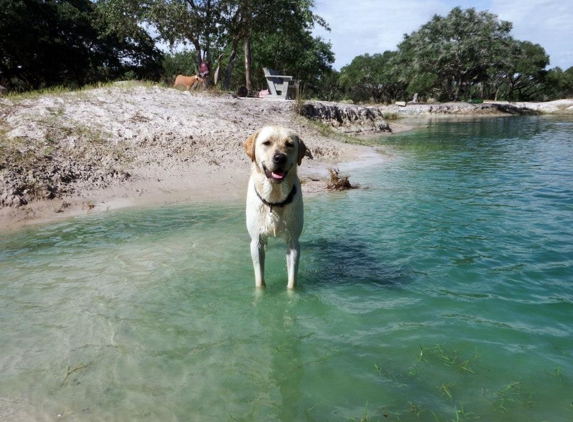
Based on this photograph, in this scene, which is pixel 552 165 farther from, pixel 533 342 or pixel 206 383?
pixel 206 383

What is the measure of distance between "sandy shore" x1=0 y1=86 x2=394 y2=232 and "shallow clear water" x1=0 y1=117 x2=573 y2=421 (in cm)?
186

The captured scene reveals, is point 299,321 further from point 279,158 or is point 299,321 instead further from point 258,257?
point 279,158

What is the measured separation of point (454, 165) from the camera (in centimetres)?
1464

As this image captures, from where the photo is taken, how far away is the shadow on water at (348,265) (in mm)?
5145

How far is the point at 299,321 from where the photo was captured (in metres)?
4.12

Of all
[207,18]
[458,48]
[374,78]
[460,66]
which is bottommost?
[207,18]

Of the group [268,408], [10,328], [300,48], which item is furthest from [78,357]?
[300,48]

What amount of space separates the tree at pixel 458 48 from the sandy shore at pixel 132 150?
50.2m

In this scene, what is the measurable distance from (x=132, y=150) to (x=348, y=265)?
873cm

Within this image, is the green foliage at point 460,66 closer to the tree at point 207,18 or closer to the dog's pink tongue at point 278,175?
the tree at point 207,18

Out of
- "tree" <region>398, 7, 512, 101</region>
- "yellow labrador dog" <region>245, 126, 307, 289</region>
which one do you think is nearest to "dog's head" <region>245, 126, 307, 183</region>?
"yellow labrador dog" <region>245, 126, 307, 289</region>

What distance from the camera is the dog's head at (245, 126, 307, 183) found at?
4.10m

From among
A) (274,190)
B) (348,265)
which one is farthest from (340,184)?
(274,190)

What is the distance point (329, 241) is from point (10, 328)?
4.75 meters
